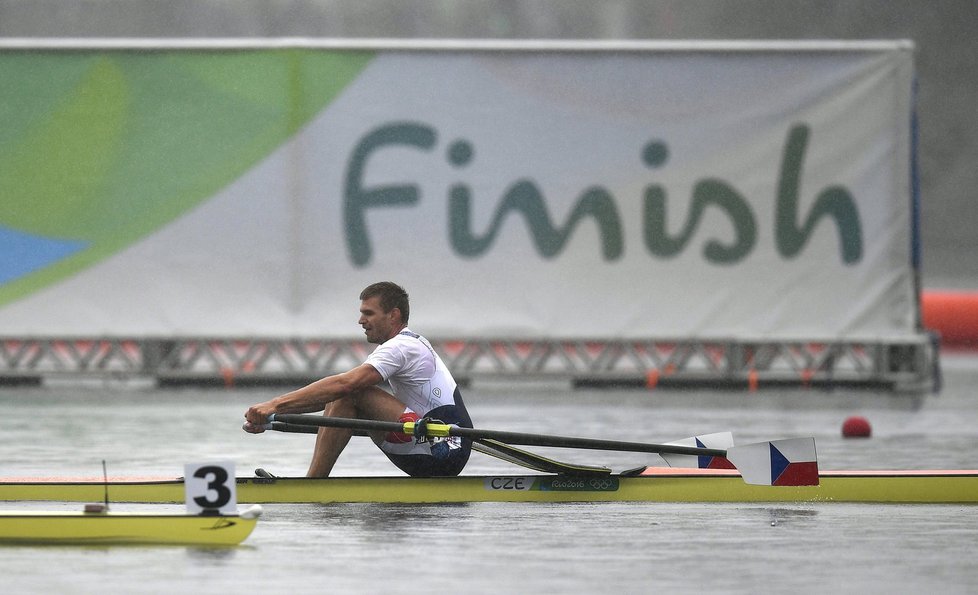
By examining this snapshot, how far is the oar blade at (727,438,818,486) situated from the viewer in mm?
9195

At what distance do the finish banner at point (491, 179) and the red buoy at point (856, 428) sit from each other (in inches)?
224

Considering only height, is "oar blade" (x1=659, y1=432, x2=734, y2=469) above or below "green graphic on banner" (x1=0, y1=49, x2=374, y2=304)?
below

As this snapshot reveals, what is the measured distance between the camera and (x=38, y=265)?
20438 millimetres

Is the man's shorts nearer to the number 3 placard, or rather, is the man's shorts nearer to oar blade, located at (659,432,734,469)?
oar blade, located at (659,432,734,469)

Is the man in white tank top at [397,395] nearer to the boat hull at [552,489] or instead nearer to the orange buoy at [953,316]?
the boat hull at [552,489]

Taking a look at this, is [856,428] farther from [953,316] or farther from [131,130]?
[953,316]

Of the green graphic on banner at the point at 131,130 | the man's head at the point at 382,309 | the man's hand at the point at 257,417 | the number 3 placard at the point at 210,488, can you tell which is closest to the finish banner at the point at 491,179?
the green graphic on banner at the point at 131,130

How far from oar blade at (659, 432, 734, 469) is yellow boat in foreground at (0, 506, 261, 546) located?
2863 millimetres

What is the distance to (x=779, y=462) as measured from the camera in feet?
30.3

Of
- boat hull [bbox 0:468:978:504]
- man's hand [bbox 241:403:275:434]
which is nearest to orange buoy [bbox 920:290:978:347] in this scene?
boat hull [bbox 0:468:978:504]

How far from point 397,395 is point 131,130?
1140 centimetres

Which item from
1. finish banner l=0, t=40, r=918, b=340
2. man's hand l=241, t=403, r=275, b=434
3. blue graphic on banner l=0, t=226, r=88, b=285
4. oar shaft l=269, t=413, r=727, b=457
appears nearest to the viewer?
man's hand l=241, t=403, r=275, b=434

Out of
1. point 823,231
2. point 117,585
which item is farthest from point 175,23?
point 117,585

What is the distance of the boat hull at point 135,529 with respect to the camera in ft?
25.8
